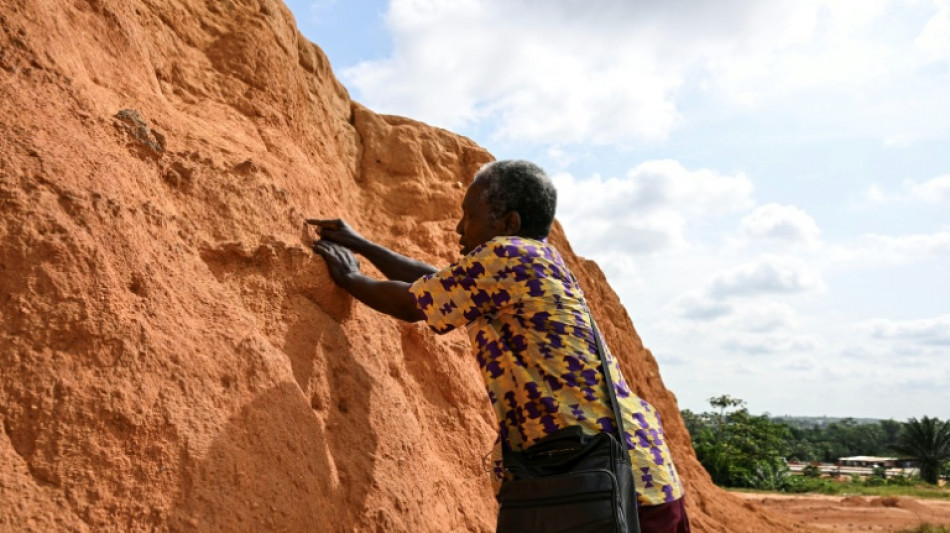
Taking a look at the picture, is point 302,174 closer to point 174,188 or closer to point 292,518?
point 174,188

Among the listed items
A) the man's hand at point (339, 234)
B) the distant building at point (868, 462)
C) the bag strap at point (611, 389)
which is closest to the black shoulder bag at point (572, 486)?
the bag strap at point (611, 389)

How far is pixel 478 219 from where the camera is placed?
2.64 m

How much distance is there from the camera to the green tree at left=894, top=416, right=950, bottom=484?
28438mm

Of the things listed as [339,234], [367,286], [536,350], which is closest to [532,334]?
[536,350]

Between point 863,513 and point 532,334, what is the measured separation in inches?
578

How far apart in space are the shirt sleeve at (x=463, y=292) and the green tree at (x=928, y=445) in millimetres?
31190

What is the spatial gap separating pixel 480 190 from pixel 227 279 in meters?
0.99

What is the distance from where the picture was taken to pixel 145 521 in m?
2.15

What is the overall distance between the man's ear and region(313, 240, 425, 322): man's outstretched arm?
39cm

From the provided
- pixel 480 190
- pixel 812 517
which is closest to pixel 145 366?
pixel 480 190

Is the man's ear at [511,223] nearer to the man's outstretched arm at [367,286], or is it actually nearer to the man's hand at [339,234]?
the man's outstretched arm at [367,286]

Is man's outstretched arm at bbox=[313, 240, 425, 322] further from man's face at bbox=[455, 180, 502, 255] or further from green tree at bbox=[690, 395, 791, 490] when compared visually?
green tree at bbox=[690, 395, 791, 490]

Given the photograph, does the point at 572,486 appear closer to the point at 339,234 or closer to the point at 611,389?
the point at 611,389

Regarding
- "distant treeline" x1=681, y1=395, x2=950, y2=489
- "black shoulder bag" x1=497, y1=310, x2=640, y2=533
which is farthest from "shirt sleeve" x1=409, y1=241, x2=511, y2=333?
"distant treeline" x1=681, y1=395, x2=950, y2=489
